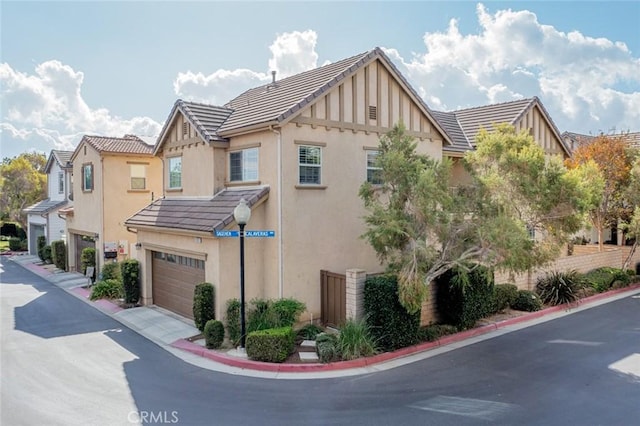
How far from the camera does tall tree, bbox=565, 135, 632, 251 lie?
69.3ft

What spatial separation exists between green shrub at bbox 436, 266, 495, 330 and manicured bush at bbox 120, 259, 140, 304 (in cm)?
1098

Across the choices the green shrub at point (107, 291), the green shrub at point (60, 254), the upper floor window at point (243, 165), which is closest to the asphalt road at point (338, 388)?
the green shrub at point (107, 291)

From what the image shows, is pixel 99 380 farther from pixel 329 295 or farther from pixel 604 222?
pixel 604 222

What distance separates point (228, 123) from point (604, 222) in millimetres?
18106

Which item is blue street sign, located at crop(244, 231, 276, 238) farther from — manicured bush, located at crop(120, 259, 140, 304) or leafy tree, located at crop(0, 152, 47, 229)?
leafy tree, located at crop(0, 152, 47, 229)

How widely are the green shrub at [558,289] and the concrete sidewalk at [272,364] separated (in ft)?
1.29

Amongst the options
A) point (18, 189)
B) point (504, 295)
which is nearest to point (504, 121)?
point (504, 295)

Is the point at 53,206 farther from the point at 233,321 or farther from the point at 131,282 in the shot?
the point at 233,321

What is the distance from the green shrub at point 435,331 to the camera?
43.1 feet

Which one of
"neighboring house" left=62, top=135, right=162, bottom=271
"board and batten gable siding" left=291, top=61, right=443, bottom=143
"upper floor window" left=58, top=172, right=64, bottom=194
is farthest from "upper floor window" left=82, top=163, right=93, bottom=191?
"board and batten gable siding" left=291, top=61, right=443, bottom=143

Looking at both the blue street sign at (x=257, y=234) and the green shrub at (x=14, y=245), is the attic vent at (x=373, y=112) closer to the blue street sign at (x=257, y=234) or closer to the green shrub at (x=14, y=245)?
the blue street sign at (x=257, y=234)

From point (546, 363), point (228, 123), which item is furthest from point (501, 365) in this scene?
point (228, 123)

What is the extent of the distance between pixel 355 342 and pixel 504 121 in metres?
15.0

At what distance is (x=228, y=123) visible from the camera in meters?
16.4
